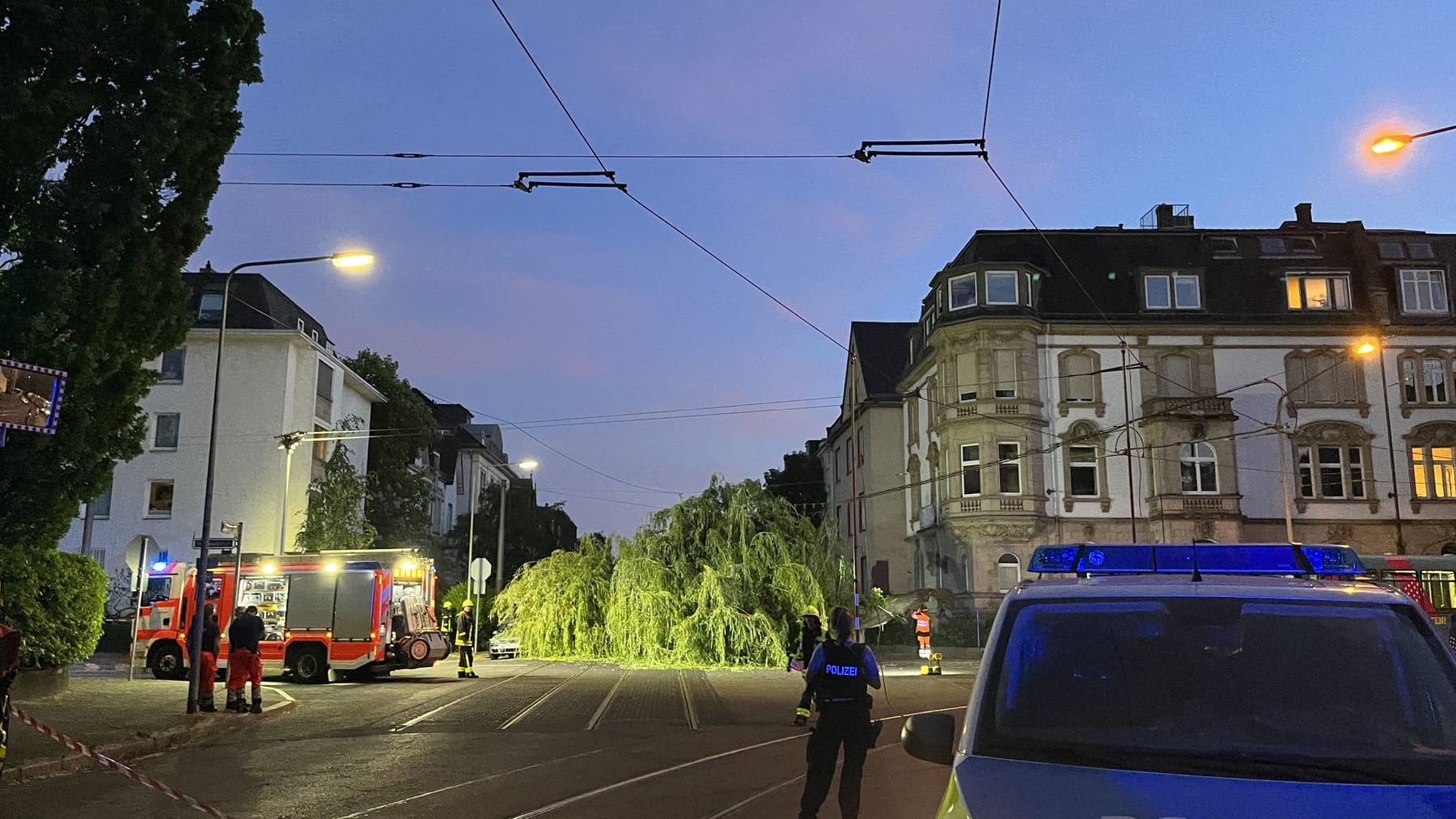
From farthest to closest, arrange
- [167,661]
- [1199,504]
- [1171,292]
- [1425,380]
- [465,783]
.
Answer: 1. [1171,292]
2. [1425,380]
3. [1199,504]
4. [167,661]
5. [465,783]

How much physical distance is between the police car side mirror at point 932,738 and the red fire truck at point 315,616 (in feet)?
76.5

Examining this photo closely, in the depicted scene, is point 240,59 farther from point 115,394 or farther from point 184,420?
point 184,420

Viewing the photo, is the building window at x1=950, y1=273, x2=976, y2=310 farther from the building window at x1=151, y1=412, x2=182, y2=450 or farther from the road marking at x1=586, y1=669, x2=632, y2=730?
the building window at x1=151, y1=412, x2=182, y2=450

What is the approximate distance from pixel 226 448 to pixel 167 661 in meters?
19.2

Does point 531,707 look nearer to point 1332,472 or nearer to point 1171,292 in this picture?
point 1171,292

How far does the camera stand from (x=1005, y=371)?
44.0 metres

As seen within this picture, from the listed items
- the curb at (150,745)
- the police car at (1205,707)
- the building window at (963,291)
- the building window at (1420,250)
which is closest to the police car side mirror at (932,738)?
the police car at (1205,707)

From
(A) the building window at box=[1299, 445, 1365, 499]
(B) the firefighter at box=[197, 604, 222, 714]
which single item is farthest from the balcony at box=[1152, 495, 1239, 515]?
(B) the firefighter at box=[197, 604, 222, 714]

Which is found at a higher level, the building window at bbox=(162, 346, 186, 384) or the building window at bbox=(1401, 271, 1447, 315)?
the building window at bbox=(1401, 271, 1447, 315)

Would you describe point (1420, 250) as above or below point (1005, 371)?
above

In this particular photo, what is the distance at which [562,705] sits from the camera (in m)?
18.9

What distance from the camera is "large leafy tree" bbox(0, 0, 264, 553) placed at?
15055mm

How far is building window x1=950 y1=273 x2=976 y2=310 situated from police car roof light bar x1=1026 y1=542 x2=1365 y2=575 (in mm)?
40483

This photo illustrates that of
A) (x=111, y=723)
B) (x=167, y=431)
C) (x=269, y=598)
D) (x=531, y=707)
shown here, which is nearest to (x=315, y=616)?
(x=269, y=598)
